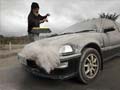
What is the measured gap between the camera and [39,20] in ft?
20.3

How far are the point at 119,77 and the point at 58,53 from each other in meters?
1.59

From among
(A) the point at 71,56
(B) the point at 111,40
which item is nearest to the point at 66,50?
(A) the point at 71,56

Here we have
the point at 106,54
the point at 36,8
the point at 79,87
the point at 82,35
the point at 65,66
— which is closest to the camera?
the point at 65,66

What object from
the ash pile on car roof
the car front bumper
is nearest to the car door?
the car front bumper

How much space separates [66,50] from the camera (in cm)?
399

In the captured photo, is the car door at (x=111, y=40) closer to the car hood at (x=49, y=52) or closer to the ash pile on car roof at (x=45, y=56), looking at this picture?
the car hood at (x=49, y=52)

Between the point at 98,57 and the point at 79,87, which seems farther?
the point at 98,57

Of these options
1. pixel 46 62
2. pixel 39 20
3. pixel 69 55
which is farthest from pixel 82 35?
pixel 39 20

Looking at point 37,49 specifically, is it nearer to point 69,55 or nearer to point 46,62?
point 46,62

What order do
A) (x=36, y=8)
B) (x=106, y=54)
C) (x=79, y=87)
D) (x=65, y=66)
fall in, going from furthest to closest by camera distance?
(x=36, y=8), (x=106, y=54), (x=79, y=87), (x=65, y=66)

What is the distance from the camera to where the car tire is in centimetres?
410

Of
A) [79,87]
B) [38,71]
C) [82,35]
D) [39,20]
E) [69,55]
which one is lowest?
[79,87]

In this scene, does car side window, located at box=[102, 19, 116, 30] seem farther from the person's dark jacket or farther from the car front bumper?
the person's dark jacket

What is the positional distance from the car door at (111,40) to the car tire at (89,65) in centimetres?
51
